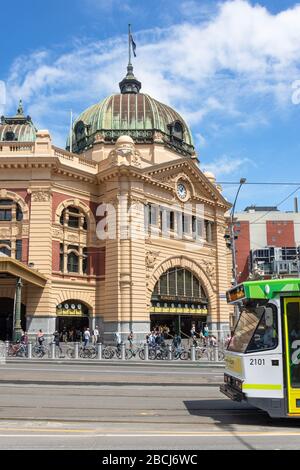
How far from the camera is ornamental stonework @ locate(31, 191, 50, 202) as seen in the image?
39969 mm

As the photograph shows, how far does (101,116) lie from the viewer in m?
52.6

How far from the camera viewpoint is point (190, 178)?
50.0 metres

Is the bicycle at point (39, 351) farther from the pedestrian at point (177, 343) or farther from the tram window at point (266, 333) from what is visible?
the tram window at point (266, 333)

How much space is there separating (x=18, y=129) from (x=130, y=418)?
163ft

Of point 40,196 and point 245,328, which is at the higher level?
point 40,196

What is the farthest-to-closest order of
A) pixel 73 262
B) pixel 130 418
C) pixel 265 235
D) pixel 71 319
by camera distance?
pixel 265 235, pixel 73 262, pixel 71 319, pixel 130 418

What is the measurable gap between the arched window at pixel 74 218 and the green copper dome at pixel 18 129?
15021mm

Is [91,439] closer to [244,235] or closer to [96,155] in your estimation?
[96,155]

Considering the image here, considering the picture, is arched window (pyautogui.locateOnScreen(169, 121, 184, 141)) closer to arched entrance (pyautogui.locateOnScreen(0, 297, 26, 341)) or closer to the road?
arched entrance (pyautogui.locateOnScreen(0, 297, 26, 341))

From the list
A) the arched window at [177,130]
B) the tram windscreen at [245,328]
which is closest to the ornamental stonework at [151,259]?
the arched window at [177,130]

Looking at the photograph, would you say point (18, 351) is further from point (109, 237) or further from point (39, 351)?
point (109, 237)

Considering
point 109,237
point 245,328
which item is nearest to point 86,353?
point 109,237

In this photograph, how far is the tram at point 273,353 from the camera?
9609mm
